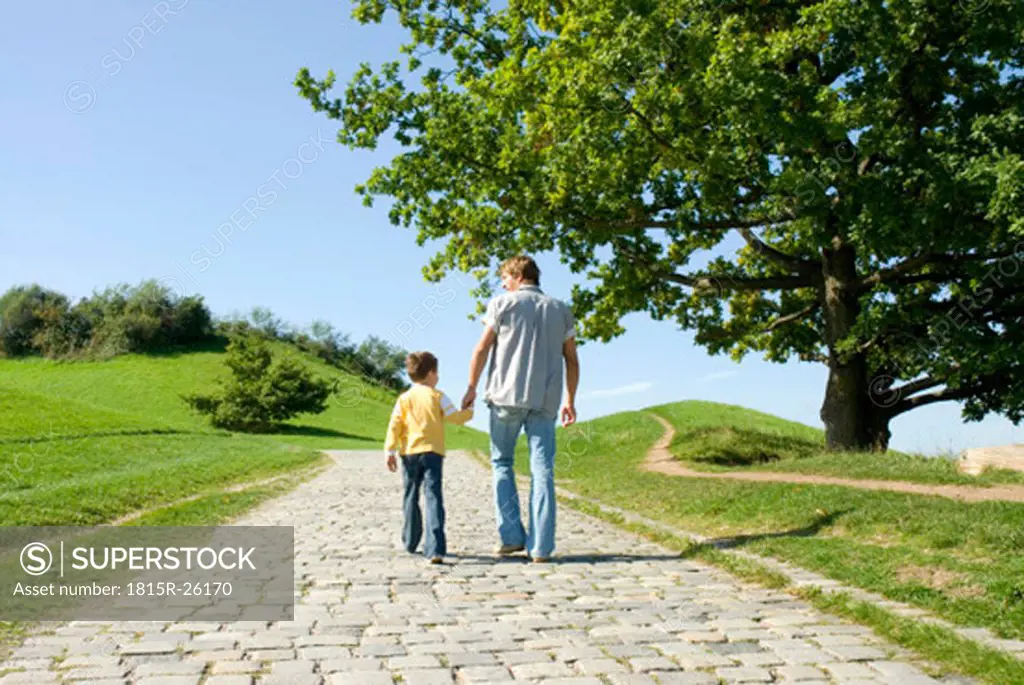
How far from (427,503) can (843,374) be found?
15681 mm

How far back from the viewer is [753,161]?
18.8 metres

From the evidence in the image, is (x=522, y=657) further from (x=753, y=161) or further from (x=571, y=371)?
(x=753, y=161)

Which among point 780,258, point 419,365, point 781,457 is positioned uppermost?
point 780,258

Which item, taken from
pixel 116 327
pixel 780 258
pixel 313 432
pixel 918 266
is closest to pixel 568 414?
pixel 918 266

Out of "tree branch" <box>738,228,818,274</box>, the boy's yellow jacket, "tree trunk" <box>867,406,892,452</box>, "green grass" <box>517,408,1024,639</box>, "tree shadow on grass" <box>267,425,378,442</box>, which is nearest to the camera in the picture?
"green grass" <box>517,408,1024,639</box>

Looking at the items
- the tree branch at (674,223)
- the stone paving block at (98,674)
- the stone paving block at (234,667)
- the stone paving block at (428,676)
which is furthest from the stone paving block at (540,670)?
the tree branch at (674,223)

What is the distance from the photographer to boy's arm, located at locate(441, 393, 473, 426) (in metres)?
9.00

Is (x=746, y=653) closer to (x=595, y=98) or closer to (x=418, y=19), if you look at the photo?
(x=595, y=98)

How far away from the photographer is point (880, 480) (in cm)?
1507

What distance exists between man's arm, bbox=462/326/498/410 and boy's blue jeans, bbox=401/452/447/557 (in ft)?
2.17

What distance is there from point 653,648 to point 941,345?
16.6m

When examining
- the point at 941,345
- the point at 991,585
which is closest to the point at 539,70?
the point at 941,345

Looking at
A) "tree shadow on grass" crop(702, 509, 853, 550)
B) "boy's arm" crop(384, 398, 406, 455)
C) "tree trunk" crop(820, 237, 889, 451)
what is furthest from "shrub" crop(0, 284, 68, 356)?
"tree shadow on grass" crop(702, 509, 853, 550)

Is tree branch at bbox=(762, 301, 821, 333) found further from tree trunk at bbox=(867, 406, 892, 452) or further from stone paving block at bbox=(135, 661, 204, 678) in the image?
stone paving block at bbox=(135, 661, 204, 678)
